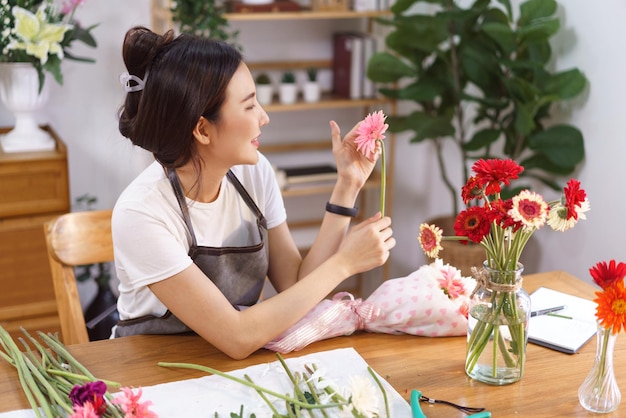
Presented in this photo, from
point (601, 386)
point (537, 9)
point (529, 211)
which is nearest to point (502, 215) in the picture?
point (529, 211)

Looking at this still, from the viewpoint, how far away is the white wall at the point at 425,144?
2.75m

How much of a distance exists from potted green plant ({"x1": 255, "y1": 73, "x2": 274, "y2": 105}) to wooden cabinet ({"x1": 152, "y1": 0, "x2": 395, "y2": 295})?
0.03 m

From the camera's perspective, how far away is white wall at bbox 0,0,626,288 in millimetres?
2750

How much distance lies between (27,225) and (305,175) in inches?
46.8

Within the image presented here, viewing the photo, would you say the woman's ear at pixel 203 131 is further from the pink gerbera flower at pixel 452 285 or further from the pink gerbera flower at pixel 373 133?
the pink gerbera flower at pixel 452 285

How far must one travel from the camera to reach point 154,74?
1.58 meters

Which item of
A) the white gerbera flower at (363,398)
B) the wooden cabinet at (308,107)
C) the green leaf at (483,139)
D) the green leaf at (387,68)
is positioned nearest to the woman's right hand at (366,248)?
the white gerbera flower at (363,398)

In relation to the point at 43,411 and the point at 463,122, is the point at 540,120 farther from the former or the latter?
the point at 43,411

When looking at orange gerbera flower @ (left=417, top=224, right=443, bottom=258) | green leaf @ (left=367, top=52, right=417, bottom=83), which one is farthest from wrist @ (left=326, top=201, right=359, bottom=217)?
green leaf @ (left=367, top=52, right=417, bottom=83)

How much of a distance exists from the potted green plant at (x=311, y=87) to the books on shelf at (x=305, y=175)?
322mm

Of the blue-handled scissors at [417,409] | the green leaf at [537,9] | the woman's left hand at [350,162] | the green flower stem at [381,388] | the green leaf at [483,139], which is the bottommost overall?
the blue-handled scissors at [417,409]

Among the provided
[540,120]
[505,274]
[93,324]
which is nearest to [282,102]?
[540,120]

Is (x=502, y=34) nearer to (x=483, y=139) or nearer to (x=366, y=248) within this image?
(x=483, y=139)

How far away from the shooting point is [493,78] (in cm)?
304
